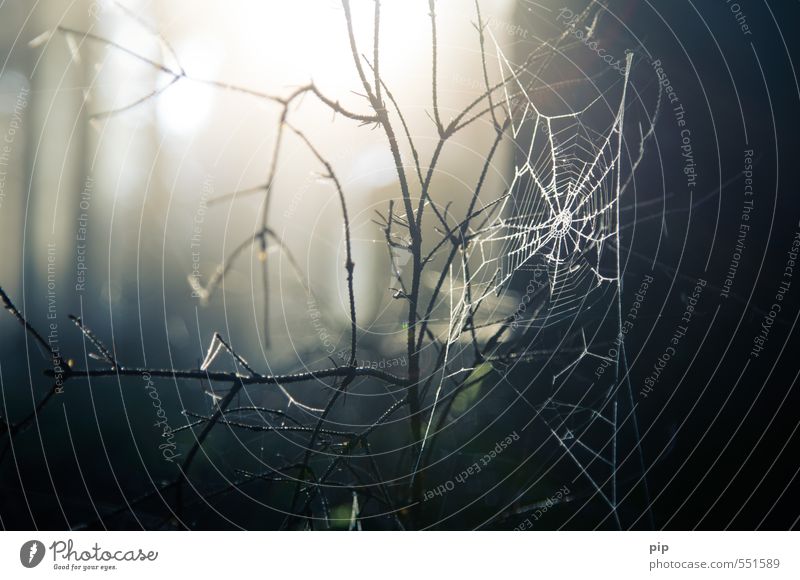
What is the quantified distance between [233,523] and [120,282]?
0.45 m
